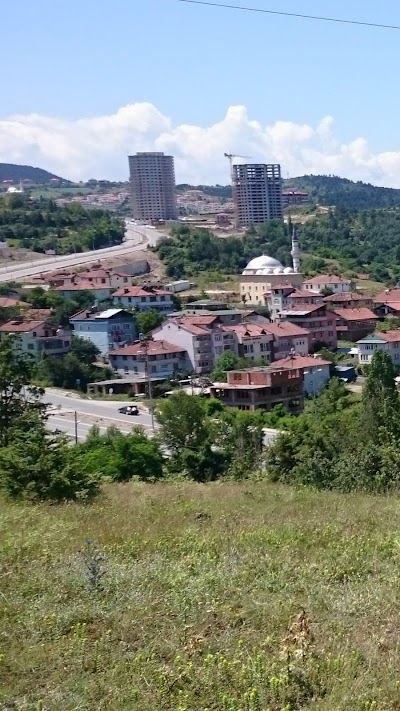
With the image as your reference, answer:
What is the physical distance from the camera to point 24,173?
176375 mm

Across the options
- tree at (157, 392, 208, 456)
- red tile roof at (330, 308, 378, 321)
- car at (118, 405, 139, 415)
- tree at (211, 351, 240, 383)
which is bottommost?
car at (118, 405, 139, 415)

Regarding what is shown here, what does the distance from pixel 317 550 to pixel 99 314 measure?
30953mm

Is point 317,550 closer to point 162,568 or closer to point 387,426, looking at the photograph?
point 162,568

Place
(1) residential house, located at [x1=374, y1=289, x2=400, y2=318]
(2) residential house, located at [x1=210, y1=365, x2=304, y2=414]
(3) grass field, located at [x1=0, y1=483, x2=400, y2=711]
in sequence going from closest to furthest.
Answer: (3) grass field, located at [x1=0, y1=483, x2=400, y2=711]
(2) residential house, located at [x1=210, y1=365, x2=304, y2=414]
(1) residential house, located at [x1=374, y1=289, x2=400, y2=318]

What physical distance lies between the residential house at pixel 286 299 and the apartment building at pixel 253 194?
5633cm

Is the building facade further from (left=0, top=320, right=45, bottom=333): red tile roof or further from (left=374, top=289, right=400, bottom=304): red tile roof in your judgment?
(left=0, top=320, right=45, bottom=333): red tile roof

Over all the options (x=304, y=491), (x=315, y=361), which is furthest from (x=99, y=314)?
(x=304, y=491)

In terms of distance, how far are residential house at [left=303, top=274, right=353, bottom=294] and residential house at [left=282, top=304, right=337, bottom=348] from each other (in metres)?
8.29

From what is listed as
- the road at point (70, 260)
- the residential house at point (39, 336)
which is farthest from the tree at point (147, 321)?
the road at point (70, 260)

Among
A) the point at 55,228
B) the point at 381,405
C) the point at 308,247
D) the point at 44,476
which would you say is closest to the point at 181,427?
the point at 381,405

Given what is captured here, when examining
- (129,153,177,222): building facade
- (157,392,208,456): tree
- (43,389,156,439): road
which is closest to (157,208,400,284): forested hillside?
(43,389,156,439): road

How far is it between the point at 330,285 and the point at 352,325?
25.4 feet

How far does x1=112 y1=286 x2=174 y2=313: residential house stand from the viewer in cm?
3794

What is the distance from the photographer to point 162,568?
12.2ft
